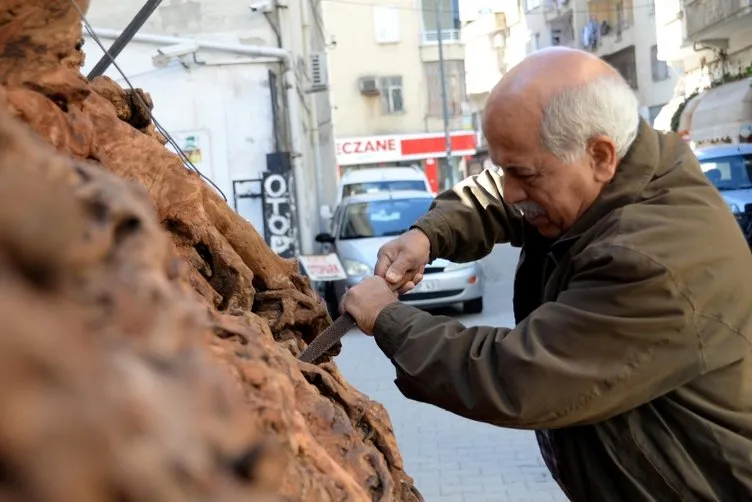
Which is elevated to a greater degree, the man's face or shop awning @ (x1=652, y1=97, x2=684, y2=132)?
shop awning @ (x1=652, y1=97, x2=684, y2=132)

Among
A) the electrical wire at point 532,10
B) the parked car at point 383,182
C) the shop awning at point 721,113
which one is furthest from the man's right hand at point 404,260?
the electrical wire at point 532,10

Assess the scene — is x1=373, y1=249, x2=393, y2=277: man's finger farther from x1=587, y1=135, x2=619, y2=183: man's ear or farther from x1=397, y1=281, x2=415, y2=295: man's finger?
x1=587, y1=135, x2=619, y2=183: man's ear

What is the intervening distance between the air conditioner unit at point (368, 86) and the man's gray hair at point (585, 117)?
115 feet

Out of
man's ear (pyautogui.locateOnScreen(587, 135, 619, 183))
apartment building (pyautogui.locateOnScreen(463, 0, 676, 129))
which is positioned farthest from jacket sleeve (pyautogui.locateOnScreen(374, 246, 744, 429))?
apartment building (pyautogui.locateOnScreen(463, 0, 676, 129))

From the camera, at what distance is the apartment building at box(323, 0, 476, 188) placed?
36.2m


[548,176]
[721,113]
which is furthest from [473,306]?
[721,113]

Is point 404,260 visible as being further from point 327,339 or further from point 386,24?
point 386,24

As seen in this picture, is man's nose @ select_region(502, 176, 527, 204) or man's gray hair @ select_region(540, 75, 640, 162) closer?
man's gray hair @ select_region(540, 75, 640, 162)

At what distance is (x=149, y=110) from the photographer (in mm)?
2020

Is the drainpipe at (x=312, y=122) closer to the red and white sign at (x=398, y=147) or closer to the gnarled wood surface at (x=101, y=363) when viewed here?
the gnarled wood surface at (x=101, y=363)

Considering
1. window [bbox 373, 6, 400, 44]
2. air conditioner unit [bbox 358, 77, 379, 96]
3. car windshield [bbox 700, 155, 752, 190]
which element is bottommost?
car windshield [bbox 700, 155, 752, 190]

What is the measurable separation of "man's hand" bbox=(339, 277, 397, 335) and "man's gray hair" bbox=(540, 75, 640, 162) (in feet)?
1.52

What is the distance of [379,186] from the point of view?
54.5 ft

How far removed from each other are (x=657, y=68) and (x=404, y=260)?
29.9m
